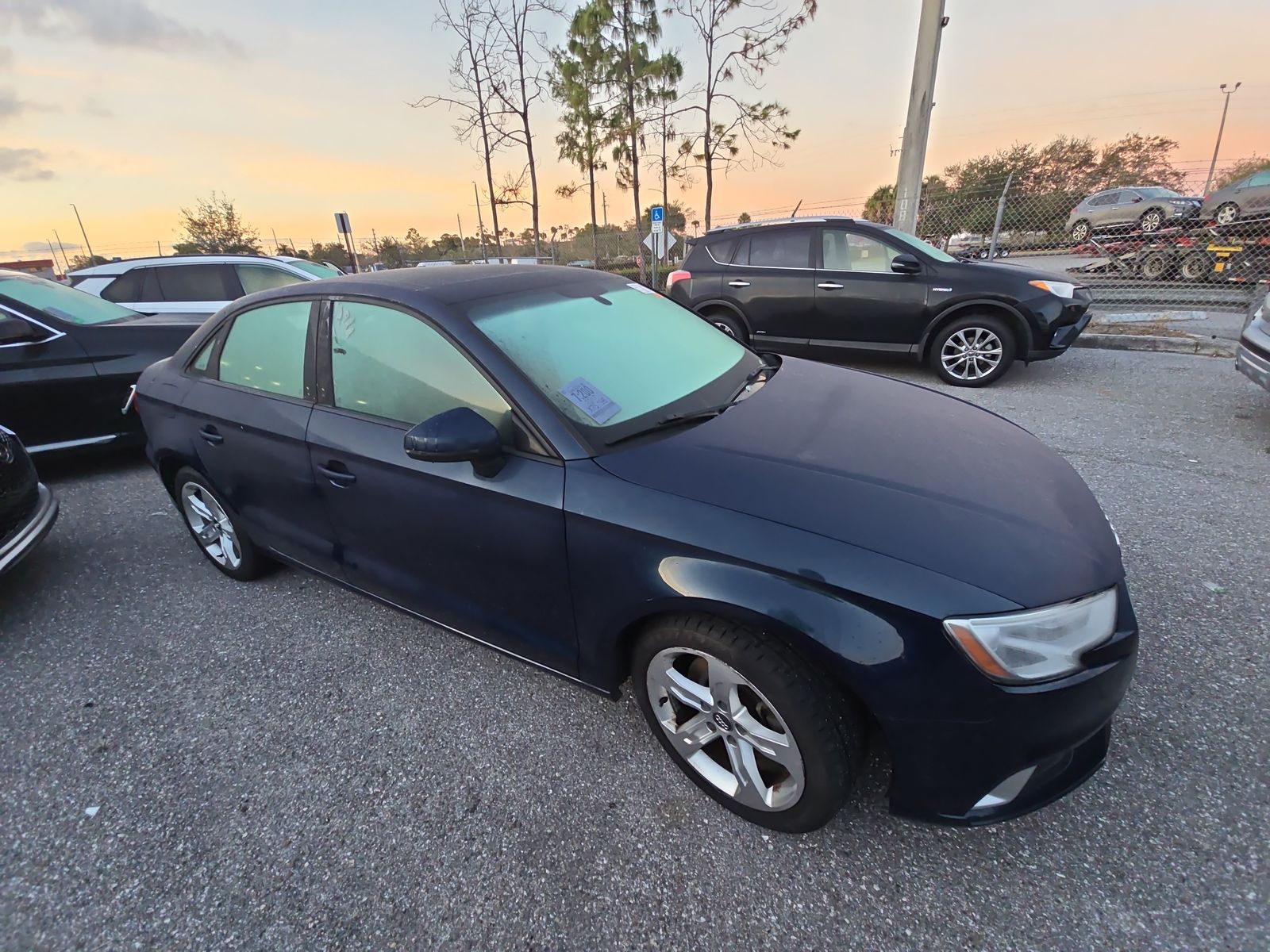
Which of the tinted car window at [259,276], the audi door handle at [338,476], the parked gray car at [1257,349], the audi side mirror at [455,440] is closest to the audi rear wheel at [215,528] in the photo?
the audi door handle at [338,476]

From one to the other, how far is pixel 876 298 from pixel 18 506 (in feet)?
22.0

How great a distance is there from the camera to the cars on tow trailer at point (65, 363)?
13.3 ft

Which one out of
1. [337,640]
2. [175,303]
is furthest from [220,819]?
[175,303]

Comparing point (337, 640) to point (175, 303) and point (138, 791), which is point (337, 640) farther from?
point (175, 303)

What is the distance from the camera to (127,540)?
3557mm

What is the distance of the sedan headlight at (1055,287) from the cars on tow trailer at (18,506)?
297 inches

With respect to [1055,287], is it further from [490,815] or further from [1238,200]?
[1238,200]

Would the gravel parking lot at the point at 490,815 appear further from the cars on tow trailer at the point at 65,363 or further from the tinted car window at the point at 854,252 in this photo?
the tinted car window at the point at 854,252

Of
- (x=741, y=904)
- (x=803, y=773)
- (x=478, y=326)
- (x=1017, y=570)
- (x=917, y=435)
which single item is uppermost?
(x=478, y=326)

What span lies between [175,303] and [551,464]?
7.77m

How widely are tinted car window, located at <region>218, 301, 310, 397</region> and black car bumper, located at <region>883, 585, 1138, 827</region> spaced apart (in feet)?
8.23

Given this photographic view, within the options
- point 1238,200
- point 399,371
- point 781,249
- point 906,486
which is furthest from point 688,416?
point 1238,200

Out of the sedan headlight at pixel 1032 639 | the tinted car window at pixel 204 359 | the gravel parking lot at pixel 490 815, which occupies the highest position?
the tinted car window at pixel 204 359

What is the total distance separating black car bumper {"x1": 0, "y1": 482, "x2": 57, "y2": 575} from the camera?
9.18 feet
